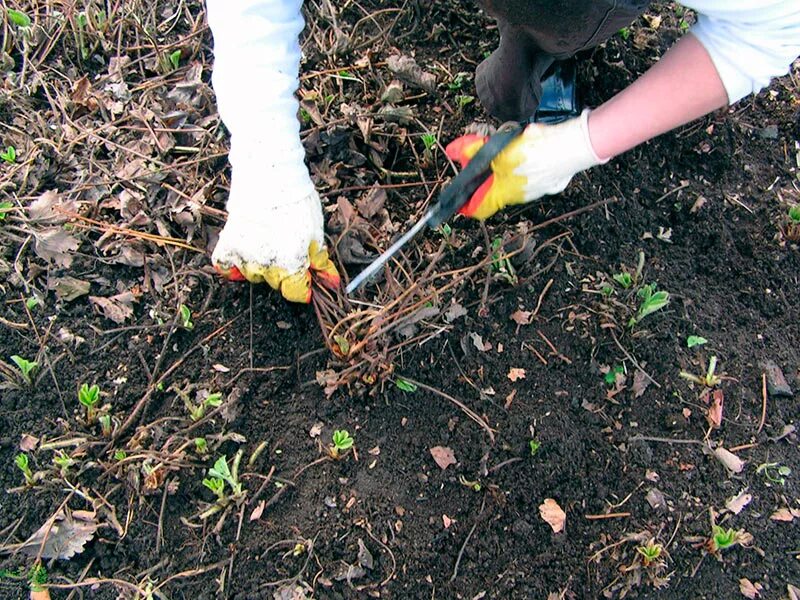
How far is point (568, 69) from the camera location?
7.36ft

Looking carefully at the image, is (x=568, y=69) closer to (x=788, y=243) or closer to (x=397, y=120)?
(x=397, y=120)

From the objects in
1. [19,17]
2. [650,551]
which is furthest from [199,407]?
[19,17]

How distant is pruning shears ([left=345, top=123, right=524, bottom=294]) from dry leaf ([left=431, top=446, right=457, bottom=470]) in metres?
0.50

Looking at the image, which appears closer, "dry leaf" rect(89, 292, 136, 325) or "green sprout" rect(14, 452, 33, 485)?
"green sprout" rect(14, 452, 33, 485)

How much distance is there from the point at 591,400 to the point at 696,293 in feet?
1.74

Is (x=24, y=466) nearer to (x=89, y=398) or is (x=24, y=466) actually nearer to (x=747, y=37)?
(x=89, y=398)

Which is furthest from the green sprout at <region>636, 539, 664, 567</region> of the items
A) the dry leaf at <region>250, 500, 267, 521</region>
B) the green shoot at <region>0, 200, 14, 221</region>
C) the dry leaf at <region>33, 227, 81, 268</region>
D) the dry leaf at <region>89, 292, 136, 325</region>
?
the green shoot at <region>0, 200, 14, 221</region>

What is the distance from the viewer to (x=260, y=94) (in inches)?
66.6

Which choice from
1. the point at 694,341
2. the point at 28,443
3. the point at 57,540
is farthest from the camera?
the point at 694,341

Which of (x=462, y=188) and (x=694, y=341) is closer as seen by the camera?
(x=462, y=188)

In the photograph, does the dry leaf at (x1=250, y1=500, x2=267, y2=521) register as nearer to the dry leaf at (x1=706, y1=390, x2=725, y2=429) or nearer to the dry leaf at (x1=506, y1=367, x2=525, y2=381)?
the dry leaf at (x1=506, y1=367, x2=525, y2=381)

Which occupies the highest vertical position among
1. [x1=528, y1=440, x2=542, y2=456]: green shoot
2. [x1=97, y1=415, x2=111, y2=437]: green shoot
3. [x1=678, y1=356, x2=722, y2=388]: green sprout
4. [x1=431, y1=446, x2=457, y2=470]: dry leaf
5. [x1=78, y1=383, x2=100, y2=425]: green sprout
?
[x1=78, y1=383, x2=100, y2=425]: green sprout

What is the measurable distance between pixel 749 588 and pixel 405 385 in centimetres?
104

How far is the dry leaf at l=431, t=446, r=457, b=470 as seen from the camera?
1753 millimetres
